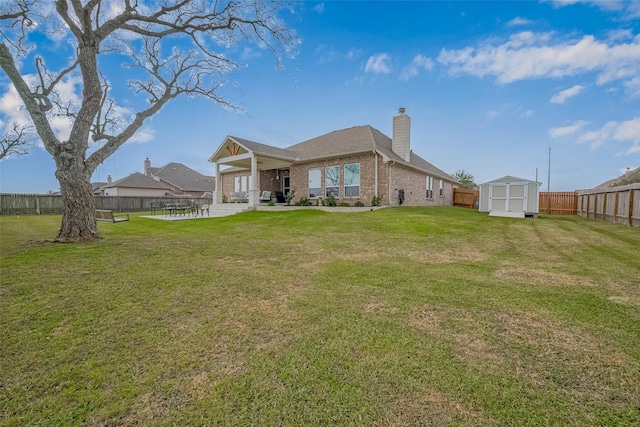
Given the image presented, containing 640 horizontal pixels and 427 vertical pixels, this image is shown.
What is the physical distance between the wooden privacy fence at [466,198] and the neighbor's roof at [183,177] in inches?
1388

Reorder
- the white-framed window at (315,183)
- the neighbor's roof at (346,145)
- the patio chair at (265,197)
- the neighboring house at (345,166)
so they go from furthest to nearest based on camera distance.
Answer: the patio chair at (265,197) → the white-framed window at (315,183) → the neighbor's roof at (346,145) → the neighboring house at (345,166)

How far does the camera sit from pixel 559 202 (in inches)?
868

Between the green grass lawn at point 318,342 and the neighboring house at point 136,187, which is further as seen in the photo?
the neighboring house at point 136,187

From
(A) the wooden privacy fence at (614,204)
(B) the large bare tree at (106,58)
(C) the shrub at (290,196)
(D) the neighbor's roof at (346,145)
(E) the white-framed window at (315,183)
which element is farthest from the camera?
(C) the shrub at (290,196)

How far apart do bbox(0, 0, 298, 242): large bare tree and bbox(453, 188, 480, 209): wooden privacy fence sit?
22.1 meters

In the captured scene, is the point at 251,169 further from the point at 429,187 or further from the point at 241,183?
the point at 429,187

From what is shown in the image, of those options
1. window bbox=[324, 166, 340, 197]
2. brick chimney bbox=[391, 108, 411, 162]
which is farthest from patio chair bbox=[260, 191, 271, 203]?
brick chimney bbox=[391, 108, 411, 162]

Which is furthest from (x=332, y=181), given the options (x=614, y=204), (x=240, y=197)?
(x=614, y=204)

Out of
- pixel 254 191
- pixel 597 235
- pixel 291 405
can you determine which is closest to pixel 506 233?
pixel 597 235

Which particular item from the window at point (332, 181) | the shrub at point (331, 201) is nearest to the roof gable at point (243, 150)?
the window at point (332, 181)

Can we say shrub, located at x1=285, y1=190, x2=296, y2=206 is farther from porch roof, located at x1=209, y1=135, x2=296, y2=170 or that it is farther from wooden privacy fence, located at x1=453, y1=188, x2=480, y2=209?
wooden privacy fence, located at x1=453, y1=188, x2=480, y2=209

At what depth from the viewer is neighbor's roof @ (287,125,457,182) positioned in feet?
56.1

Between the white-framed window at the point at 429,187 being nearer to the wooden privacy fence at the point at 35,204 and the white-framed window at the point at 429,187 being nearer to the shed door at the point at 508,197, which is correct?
the shed door at the point at 508,197

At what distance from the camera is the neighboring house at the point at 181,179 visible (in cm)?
4172
